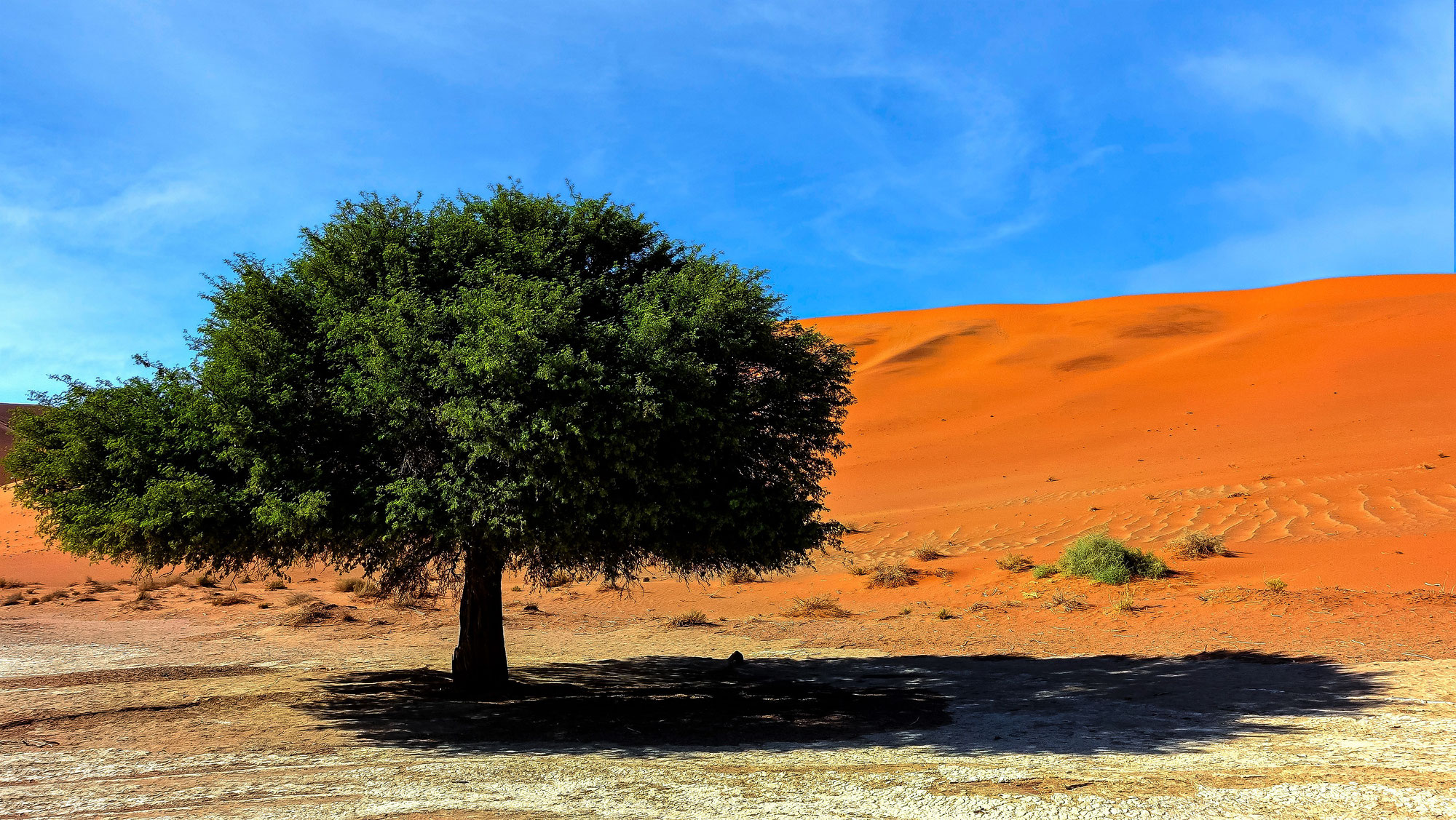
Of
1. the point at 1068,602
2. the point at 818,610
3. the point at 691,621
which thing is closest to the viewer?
the point at 1068,602

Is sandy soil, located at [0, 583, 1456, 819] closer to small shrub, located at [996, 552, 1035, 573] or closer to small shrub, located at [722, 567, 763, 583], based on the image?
small shrub, located at [996, 552, 1035, 573]

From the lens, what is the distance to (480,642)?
13.5 meters

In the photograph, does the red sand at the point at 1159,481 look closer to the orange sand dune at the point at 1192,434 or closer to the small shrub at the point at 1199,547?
the orange sand dune at the point at 1192,434

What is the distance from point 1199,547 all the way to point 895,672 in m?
11.5

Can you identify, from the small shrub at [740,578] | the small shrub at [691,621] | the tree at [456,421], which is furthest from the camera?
the small shrub at [740,578]

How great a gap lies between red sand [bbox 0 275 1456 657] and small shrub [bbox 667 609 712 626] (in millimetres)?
876

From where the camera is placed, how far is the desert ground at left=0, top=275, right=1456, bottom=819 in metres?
8.12

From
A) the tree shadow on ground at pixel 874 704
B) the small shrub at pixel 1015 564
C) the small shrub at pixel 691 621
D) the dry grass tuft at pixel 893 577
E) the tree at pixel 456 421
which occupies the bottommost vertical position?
the tree shadow on ground at pixel 874 704

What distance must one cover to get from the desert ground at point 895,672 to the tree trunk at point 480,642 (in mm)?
452

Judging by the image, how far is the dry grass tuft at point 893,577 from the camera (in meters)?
24.6

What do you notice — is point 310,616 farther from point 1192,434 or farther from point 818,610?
point 1192,434

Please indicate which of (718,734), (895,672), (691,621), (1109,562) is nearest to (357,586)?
(691,621)

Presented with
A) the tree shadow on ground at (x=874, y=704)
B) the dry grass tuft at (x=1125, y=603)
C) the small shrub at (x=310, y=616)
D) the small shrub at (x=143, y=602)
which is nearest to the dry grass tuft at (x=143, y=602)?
the small shrub at (x=143, y=602)

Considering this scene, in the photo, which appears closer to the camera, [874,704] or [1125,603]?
[874,704]
